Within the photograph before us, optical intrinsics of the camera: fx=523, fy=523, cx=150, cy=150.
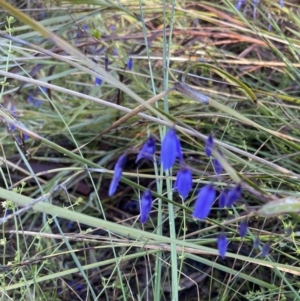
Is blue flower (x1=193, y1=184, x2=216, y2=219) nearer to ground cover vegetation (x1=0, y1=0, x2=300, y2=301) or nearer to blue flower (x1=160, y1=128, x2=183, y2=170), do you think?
blue flower (x1=160, y1=128, x2=183, y2=170)

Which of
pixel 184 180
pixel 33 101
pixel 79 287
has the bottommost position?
pixel 79 287

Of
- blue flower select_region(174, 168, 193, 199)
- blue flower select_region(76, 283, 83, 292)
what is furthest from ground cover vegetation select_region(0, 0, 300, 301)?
blue flower select_region(174, 168, 193, 199)

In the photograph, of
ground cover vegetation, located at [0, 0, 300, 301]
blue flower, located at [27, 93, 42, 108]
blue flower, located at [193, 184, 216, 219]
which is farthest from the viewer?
blue flower, located at [27, 93, 42, 108]

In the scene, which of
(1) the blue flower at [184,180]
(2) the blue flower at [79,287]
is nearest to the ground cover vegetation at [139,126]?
(2) the blue flower at [79,287]

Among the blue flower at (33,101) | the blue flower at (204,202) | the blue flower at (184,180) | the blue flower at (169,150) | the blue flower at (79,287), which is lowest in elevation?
the blue flower at (79,287)

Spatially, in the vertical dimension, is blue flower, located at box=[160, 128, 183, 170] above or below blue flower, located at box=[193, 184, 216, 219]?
above

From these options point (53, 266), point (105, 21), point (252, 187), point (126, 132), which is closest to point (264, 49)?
point (126, 132)

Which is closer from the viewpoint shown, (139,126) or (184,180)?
(184,180)

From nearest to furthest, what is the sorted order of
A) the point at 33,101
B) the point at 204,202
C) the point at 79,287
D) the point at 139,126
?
the point at 204,202
the point at 79,287
the point at 139,126
the point at 33,101

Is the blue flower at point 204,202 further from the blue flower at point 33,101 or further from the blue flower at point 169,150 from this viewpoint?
the blue flower at point 33,101

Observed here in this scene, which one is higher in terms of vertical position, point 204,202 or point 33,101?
point 204,202

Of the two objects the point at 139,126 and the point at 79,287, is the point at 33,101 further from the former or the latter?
the point at 79,287

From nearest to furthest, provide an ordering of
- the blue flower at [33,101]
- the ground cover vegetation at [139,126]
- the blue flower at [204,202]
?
the blue flower at [204,202] → the ground cover vegetation at [139,126] → the blue flower at [33,101]

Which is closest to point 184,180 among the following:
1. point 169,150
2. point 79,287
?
point 169,150
